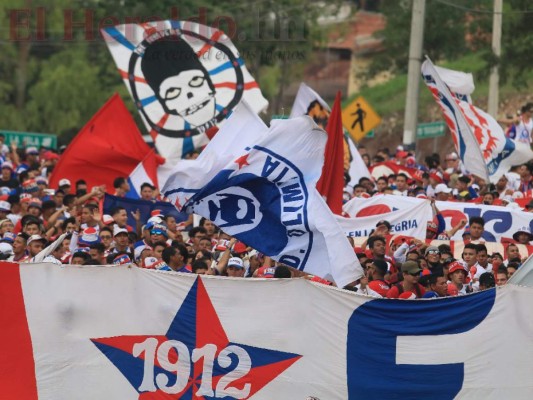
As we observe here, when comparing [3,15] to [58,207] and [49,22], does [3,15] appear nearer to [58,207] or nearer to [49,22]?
[49,22]

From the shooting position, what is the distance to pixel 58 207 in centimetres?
1964

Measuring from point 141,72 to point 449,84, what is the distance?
15.1 ft

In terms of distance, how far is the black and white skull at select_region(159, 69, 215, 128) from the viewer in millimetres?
22719

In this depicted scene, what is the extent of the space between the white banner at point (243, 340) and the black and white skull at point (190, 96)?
968 centimetres

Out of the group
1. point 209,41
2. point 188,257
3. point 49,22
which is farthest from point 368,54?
point 188,257

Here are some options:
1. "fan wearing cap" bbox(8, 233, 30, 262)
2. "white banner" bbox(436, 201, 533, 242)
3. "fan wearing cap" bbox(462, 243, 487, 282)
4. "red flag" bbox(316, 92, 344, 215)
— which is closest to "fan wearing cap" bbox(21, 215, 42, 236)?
"fan wearing cap" bbox(8, 233, 30, 262)

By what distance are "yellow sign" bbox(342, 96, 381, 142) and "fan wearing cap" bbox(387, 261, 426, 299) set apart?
460 inches

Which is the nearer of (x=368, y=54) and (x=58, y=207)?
(x=58, y=207)

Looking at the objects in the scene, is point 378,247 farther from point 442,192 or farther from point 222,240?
point 442,192

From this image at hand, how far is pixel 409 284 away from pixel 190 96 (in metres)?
9.47

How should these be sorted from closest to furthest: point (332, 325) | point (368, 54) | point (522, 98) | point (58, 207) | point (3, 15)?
point (332, 325) < point (58, 207) < point (522, 98) < point (3, 15) < point (368, 54)

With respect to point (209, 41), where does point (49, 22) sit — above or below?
below

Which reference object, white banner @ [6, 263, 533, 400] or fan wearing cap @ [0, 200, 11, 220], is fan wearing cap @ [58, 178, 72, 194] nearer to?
fan wearing cap @ [0, 200, 11, 220]

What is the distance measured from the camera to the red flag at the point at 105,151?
2197 cm
